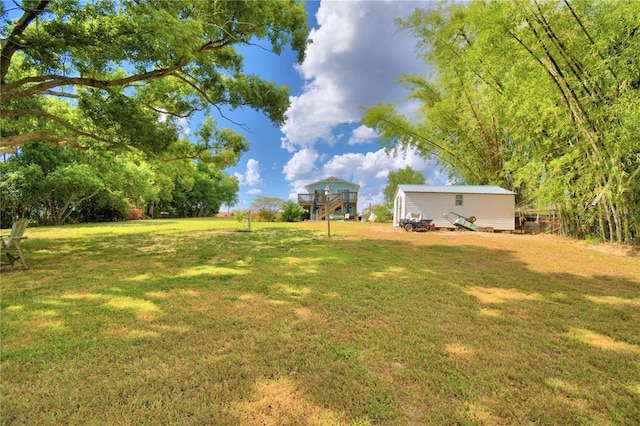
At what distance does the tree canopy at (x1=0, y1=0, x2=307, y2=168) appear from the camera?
14.0ft

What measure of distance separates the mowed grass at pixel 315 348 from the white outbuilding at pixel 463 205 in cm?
1045

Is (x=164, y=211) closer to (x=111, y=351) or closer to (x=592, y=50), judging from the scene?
(x=111, y=351)

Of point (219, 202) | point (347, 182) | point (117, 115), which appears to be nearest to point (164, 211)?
point (219, 202)

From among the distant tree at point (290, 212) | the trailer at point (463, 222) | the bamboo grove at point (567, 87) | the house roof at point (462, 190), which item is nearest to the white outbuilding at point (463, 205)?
the house roof at point (462, 190)

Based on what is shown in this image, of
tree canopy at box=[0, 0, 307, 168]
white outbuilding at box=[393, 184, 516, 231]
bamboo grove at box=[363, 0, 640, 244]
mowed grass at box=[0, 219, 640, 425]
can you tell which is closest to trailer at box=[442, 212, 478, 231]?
white outbuilding at box=[393, 184, 516, 231]

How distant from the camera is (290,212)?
771 inches

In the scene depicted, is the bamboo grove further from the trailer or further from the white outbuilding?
the trailer

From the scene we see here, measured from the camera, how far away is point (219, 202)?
118ft

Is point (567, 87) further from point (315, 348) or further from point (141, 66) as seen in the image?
point (141, 66)

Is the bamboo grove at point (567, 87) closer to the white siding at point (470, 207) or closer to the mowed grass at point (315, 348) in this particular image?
the white siding at point (470, 207)

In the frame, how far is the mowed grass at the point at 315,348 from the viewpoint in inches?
60.2

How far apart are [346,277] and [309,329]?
6.23ft

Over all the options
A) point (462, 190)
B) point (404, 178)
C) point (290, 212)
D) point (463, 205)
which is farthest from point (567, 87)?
point (404, 178)

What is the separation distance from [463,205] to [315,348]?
48.8ft
